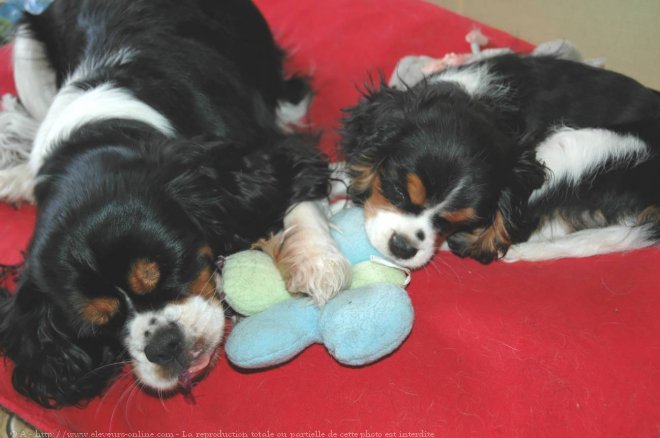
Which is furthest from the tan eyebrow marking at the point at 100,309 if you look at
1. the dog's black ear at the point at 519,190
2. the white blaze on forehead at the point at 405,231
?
the dog's black ear at the point at 519,190

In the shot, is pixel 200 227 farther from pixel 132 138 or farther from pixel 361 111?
pixel 361 111

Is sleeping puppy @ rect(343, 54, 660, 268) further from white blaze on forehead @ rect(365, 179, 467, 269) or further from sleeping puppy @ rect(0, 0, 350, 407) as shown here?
sleeping puppy @ rect(0, 0, 350, 407)

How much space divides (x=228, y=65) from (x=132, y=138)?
78 centimetres

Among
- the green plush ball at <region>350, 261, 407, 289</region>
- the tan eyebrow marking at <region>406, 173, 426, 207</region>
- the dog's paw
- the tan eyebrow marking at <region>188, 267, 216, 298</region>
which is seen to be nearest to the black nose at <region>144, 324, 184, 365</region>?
the tan eyebrow marking at <region>188, 267, 216, 298</region>

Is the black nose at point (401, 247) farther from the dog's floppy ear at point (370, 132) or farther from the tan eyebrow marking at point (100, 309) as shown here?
the tan eyebrow marking at point (100, 309)

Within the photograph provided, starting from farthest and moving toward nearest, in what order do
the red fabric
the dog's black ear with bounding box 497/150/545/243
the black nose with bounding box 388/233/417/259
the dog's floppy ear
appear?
the dog's floppy ear → the dog's black ear with bounding box 497/150/545/243 → the black nose with bounding box 388/233/417/259 → the red fabric

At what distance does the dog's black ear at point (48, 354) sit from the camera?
1.87m

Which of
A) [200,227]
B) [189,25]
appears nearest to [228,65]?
[189,25]

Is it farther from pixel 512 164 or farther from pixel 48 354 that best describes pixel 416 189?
pixel 48 354

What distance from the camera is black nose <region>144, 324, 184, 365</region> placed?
5.69 ft

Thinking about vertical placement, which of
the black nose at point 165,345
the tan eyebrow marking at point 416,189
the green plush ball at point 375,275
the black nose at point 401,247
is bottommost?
the black nose at point 165,345

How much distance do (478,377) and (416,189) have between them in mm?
646

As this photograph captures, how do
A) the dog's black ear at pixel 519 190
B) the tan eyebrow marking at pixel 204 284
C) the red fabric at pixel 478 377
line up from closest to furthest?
the red fabric at pixel 478 377 → the tan eyebrow marking at pixel 204 284 → the dog's black ear at pixel 519 190

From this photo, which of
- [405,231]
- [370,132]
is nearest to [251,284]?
[405,231]
